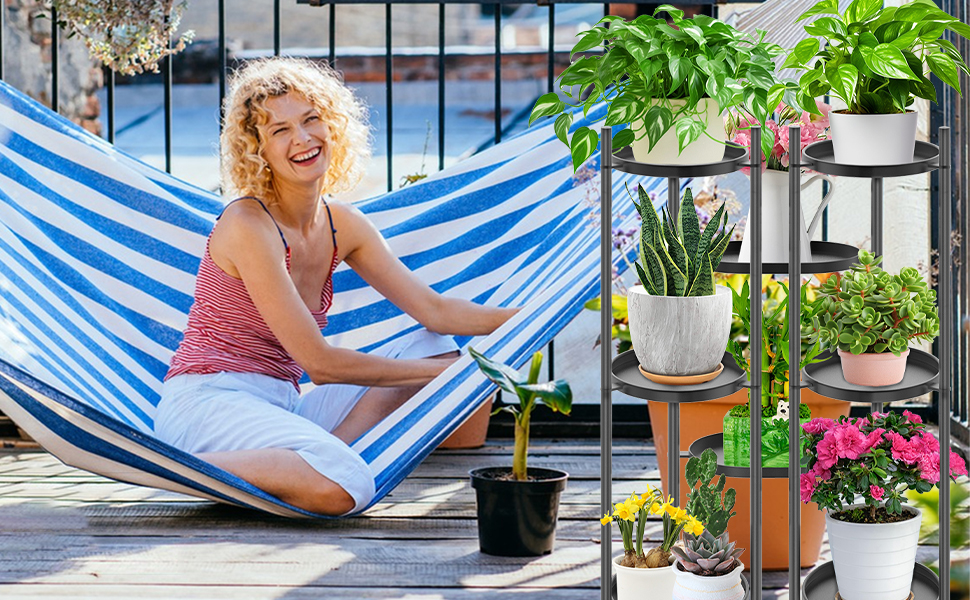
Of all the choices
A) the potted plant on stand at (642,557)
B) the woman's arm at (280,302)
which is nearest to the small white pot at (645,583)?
the potted plant on stand at (642,557)

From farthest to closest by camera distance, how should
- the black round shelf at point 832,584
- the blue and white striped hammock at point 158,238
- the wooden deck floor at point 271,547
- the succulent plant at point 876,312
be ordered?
the blue and white striped hammock at point 158,238, the wooden deck floor at point 271,547, the black round shelf at point 832,584, the succulent plant at point 876,312

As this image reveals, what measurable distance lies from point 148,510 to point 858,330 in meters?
1.39

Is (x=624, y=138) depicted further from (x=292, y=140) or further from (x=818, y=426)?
(x=292, y=140)

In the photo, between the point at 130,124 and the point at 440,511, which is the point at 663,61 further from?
the point at 130,124

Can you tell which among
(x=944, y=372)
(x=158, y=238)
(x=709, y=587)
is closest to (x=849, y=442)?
(x=944, y=372)

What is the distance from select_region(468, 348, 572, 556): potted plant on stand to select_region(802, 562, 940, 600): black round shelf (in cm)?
48

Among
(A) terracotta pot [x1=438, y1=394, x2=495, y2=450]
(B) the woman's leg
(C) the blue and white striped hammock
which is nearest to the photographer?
(B) the woman's leg

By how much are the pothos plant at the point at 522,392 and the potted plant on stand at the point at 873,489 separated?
1.61ft

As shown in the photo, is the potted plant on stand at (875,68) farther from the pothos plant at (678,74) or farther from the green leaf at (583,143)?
the green leaf at (583,143)

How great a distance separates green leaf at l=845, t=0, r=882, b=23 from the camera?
4.83 feet

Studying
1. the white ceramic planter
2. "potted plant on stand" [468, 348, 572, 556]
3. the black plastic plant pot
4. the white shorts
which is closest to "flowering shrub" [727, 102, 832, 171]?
the white ceramic planter

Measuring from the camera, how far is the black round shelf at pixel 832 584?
64.7 inches

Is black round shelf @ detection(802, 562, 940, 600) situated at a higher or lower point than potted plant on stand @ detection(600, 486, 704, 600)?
lower

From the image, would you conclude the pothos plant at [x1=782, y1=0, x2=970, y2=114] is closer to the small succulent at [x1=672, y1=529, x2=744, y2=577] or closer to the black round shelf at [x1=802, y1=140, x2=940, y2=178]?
the black round shelf at [x1=802, y1=140, x2=940, y2=178]
